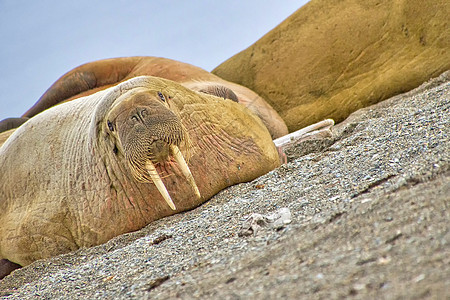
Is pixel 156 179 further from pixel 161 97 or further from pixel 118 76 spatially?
pixel 118 76

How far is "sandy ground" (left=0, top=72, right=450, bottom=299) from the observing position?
4.72 feet

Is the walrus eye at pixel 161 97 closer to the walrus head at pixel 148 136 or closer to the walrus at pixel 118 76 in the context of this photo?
the walrus head at pixel 148 136

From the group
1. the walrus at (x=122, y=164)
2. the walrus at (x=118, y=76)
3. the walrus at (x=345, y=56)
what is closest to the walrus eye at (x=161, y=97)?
the walrus at (x=122, y=164)

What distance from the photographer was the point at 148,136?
3.33m

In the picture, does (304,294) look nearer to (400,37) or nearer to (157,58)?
(400,37)

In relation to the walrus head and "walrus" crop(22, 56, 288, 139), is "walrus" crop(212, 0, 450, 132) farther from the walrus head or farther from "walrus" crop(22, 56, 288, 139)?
the walrus head

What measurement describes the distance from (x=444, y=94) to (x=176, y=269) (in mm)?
2811

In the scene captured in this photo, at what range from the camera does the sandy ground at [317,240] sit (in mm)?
1438

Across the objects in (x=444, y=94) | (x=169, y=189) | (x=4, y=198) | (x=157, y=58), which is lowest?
(x=444, y=94)

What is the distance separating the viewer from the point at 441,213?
164 centimetres

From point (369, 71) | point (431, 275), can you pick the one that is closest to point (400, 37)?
point (369, 71)

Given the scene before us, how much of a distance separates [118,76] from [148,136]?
5.02 meters

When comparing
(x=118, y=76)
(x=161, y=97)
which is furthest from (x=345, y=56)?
(x=118, y=76)

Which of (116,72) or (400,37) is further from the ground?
(116,72)
